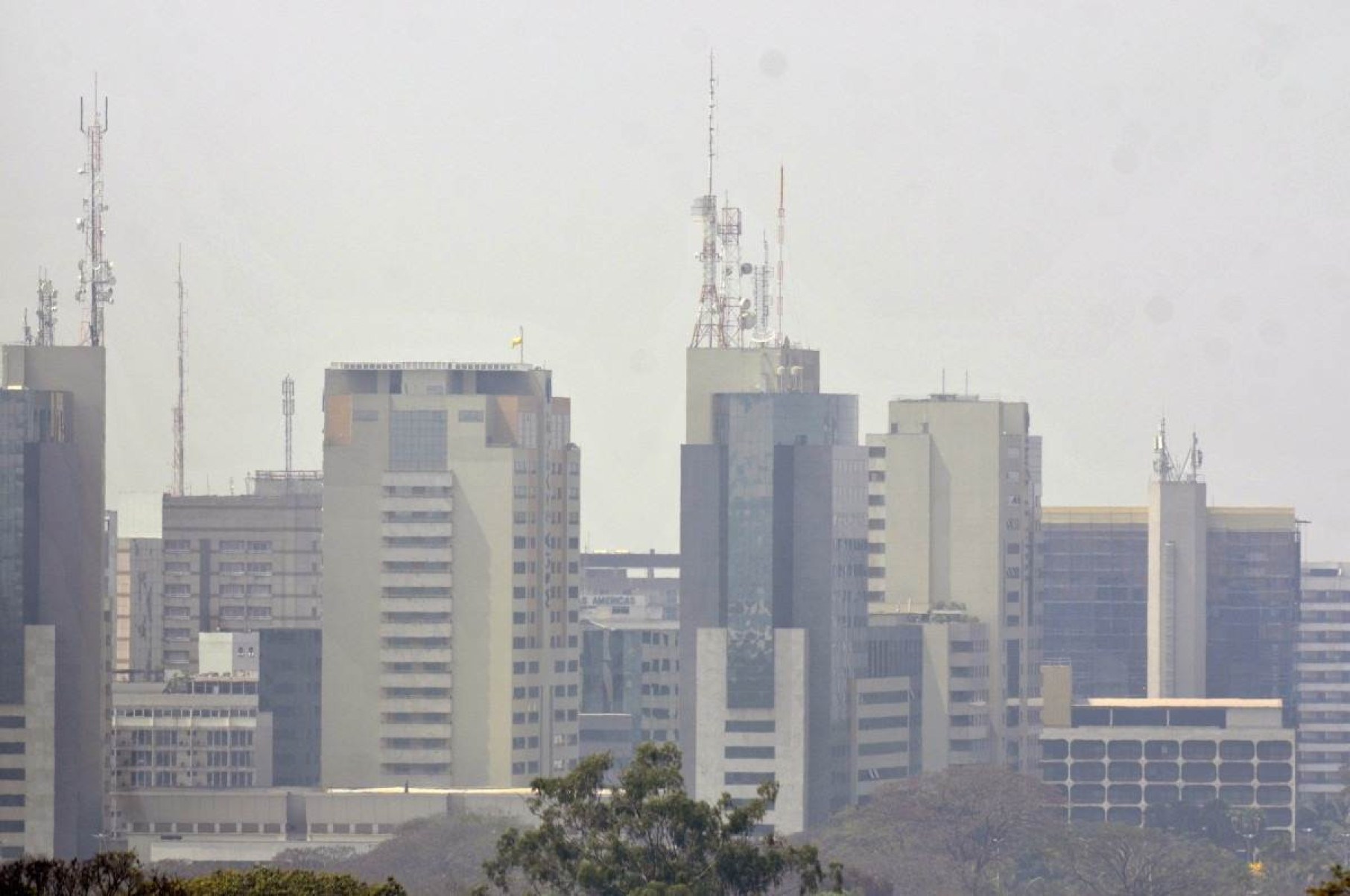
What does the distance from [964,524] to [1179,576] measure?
3698cm

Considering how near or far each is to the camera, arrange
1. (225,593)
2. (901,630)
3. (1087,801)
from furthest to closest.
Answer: (225,593)
(1087,801)
(901,630)

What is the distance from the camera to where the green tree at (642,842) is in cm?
6344

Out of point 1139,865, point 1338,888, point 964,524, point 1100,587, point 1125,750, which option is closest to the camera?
point 1338,888

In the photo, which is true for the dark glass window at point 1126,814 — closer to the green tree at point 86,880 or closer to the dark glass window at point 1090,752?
the dark glass window at point 1090,752

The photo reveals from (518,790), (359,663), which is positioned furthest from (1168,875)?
(359,663)

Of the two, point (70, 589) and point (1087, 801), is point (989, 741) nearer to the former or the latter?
point (1087, 801)

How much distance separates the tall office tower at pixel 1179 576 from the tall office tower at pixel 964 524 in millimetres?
32655

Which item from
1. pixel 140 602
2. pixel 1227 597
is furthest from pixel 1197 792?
pixel 140 602

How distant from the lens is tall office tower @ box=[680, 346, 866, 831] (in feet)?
446

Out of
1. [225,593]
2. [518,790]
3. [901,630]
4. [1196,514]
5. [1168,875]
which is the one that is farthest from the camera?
[1196,514]

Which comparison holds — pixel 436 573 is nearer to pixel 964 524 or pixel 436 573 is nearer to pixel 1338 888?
pixel 964 524

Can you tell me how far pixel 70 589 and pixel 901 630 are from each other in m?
42.9

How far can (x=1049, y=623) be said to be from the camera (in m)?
199

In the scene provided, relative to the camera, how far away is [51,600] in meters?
118
